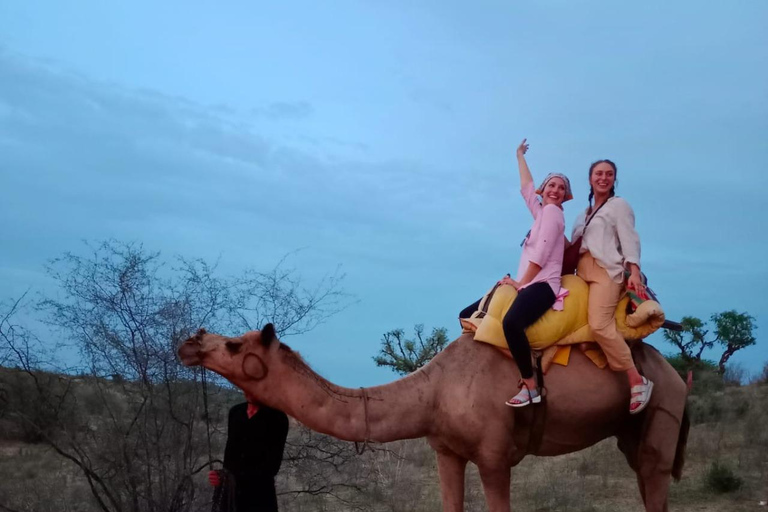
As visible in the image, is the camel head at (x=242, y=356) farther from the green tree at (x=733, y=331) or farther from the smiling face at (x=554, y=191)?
the green tree at (x=733, y=331)

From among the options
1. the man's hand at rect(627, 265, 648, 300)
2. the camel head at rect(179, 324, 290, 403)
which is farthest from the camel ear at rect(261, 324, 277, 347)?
the man's hand at rect(627, 265, 648, 300)

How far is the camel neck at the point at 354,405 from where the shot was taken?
561cm

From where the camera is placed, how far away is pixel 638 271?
6262 millimetres

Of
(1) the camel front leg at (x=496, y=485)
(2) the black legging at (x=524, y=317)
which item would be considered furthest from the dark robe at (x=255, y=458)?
(2) the black legging at (x=524, y=317)

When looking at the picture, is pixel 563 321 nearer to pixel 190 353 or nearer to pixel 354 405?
pixel 354 405

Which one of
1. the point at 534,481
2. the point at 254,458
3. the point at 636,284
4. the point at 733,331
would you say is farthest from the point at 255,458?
the point at 733,331

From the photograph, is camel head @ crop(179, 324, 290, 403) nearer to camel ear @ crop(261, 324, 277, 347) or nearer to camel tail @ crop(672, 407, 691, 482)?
camel ear @ crop(261, 324, 277, 347)

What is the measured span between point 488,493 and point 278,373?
5.78ft

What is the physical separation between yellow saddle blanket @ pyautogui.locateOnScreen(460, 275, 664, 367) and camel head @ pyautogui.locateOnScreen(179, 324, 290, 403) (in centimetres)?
157

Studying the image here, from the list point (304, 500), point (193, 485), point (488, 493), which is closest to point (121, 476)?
point (193, 485)

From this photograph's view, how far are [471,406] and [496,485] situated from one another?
599 millimetres

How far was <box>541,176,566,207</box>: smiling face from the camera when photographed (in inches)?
249

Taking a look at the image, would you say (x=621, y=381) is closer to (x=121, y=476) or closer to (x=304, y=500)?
(x=121, y=476)

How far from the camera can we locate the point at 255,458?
19.0 feet
